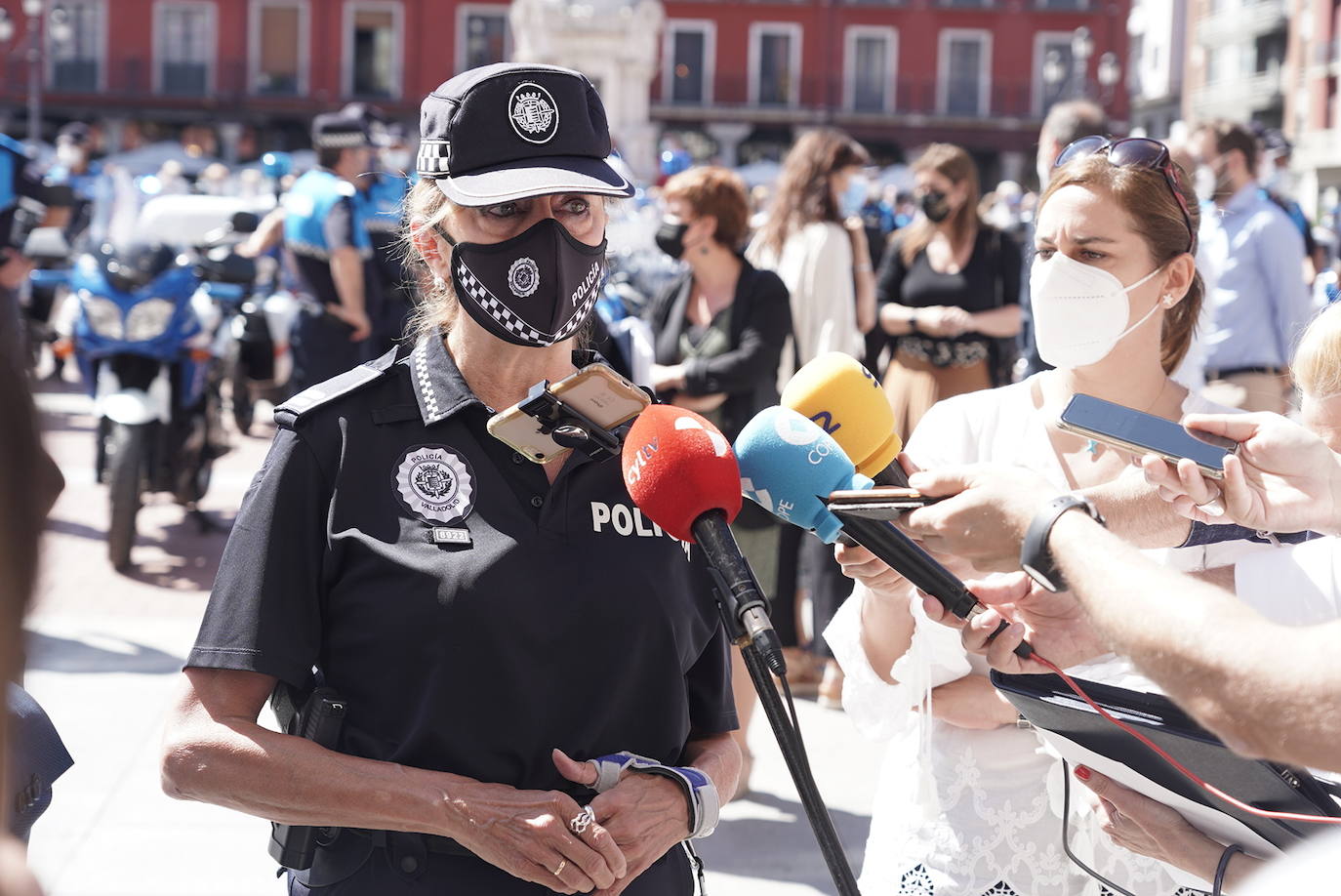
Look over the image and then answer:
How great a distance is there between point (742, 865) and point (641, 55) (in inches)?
903

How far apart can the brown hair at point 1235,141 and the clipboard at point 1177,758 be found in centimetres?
597

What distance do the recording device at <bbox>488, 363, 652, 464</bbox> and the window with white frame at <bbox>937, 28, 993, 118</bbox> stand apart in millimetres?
50353

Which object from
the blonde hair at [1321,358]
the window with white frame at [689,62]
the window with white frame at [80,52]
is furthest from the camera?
the window with white frame at [689,62]

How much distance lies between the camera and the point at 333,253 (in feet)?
25.3

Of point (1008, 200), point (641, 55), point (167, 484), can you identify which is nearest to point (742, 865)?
point (167, 484)

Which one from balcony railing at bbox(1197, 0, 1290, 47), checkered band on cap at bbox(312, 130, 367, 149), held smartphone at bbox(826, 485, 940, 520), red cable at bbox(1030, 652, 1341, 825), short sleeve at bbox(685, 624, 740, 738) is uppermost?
balcony railing at bbox(1197, 0, 1290, 47)

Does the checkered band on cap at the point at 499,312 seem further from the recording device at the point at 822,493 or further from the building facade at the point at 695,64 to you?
the building facade at the point at 695,64

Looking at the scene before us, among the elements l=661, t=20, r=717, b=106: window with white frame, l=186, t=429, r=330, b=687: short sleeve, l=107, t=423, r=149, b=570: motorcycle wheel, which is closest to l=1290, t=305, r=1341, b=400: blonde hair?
l=186, t=429, r=330, b=687: short sleeve

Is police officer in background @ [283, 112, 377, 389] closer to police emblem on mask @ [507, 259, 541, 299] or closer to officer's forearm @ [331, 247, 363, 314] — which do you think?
officer's forearm @ [331, 247, 363, 314]

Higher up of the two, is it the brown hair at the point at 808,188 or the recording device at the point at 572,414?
the brown hair at the point at 808,188

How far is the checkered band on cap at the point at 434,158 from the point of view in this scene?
2.15 metres

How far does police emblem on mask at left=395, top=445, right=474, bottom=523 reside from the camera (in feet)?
6.66

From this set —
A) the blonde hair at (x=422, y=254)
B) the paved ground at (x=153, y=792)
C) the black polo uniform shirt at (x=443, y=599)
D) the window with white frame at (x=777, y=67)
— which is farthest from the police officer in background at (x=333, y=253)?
the window with white frame at (x=777, y=67)

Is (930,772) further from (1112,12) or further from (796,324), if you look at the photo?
(1112,12)
